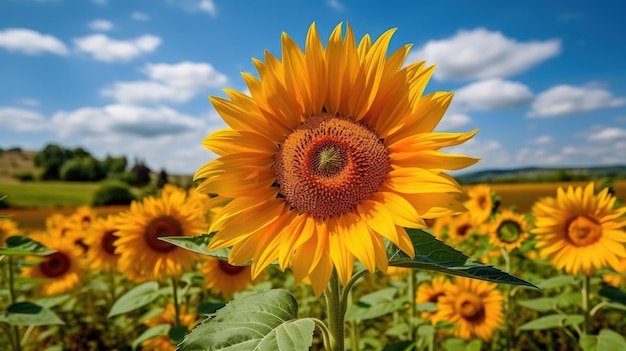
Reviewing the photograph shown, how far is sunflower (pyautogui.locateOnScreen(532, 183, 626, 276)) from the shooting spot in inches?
132

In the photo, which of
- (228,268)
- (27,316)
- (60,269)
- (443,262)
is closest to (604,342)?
(443,262)

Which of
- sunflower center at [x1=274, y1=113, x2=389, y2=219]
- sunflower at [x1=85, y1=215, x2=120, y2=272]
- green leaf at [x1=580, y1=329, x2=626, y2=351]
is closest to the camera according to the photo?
sunflower center at [x1=274, y1=113, x2=389, y2=219]

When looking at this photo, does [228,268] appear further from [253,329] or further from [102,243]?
[253,329]

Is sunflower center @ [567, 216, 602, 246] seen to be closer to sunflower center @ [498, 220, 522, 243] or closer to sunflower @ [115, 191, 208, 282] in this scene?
sunflower center @ [498, 220, 522, 243]

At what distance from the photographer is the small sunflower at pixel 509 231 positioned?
14.5ft

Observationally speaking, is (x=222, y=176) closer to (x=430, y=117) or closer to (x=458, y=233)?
(x=430, y=117)

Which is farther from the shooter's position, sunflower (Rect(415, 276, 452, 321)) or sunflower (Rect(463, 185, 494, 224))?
sunflower (Rect(463, 185, 494, 224))

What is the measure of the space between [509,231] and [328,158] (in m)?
3.37

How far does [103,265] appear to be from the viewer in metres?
4.81

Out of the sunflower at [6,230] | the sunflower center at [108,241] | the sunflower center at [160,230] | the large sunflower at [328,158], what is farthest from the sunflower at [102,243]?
the large sunflower at [328,158]

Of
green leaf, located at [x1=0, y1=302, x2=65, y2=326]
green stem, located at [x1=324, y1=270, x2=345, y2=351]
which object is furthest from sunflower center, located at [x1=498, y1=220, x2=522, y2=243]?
green leaf, located at [x1=0, y1=302, x2=65, y2=326]

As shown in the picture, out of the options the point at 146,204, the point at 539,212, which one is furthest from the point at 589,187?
the point at 146,204

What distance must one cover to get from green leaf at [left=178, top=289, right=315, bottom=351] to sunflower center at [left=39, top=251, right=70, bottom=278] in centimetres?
449

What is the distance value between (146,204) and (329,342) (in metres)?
2.48
